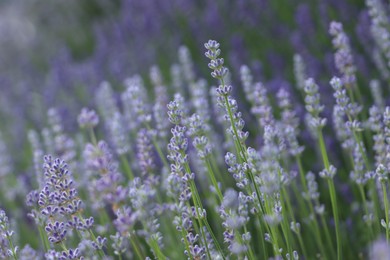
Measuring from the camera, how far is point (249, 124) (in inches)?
152

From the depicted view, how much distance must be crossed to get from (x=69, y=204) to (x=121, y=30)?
14.1ft

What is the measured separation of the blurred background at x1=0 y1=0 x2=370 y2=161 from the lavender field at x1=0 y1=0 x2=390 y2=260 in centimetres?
Result: 2

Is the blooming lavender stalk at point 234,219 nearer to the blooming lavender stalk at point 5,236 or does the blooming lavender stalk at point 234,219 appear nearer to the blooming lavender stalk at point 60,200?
the blooming lavender stalk at point 60,200

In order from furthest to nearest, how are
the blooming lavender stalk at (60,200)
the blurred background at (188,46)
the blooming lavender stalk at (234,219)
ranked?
the blurred background at (188,46) → the blooming lavender stalk at (60,200) → the blooming lavender stalk at (234,219)

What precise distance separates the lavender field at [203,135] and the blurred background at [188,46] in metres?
0.02

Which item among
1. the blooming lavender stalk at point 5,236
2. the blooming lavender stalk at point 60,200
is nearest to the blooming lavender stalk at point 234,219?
the blooming lavender stalk at point 60,200

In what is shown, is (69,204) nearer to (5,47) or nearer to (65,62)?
(65,62)

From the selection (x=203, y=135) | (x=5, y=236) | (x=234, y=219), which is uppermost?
(x=203, y=135)

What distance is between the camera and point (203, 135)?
2092 millimetres

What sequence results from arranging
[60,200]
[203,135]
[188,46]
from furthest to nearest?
[188,46] → [203,135] → [60,200]

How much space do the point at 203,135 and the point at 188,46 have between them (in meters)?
3.62

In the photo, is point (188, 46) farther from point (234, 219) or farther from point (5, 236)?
point (234, 219)

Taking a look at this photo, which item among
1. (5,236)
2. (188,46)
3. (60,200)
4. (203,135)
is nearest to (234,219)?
(203,135)

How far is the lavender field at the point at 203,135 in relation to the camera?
1877 millimetres
